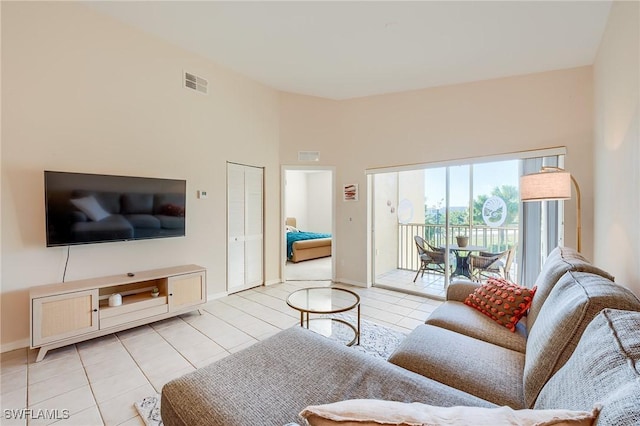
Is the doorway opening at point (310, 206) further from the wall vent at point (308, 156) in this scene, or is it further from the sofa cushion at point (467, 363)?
the sofa cushion at point (467, 363)

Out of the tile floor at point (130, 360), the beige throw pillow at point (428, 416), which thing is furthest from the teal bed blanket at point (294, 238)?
the beige throw pillow at point (428, 416)

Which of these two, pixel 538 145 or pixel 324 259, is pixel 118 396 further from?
pixel 324 259

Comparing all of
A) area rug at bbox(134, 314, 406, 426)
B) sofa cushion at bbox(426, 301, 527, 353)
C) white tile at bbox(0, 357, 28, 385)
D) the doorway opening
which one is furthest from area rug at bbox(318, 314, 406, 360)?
the doorway opening

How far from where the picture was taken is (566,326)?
3.91ft

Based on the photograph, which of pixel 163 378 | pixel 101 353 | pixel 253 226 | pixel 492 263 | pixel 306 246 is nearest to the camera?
pixel 163 378

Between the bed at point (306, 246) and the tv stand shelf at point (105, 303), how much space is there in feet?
10.2

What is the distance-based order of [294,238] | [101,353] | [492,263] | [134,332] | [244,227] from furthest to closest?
1. [294,238]
2. [244,227]
3. [492,263]
4. [134,332]
5. [101,353]

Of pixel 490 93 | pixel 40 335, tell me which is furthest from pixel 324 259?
pixel 40 335

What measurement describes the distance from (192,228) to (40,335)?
177cm

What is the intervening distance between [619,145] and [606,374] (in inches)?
84.4

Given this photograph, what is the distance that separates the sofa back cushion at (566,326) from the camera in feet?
3.76

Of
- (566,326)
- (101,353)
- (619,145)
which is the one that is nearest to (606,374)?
(566,326)

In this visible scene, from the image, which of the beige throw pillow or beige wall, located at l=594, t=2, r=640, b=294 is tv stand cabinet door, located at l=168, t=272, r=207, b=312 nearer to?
the beige throw pillow

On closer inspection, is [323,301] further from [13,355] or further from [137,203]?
[13,355]
